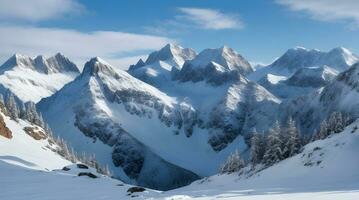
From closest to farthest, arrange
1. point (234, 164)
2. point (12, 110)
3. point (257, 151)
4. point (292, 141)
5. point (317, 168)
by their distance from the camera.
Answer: point (317, 168) < point (292, 141) < point (257, 151) < point (234, 164) < point (12, 110)

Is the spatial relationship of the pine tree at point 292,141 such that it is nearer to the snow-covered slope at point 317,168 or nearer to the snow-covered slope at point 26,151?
the snow-covered slope at point 317,168

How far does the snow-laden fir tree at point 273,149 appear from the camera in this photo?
91.4 m

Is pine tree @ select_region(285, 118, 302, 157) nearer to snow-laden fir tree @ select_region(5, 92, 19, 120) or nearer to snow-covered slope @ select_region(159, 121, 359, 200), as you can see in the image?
snow-covered slope @ select_region(159, 121, 359, 200)

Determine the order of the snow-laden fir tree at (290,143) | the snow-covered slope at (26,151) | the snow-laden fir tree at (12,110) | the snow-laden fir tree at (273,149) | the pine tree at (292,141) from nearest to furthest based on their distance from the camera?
the pine tree at (292,141)
the snow-laden fir tree at (290,143)
the snow-laden fir tree at (273,149)
the snow-covered slope at (26,151)
the snow-laden fir tree at (12,110)

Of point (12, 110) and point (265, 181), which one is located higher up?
point (12, 110)

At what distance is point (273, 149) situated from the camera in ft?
302

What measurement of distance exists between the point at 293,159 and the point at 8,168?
133ft

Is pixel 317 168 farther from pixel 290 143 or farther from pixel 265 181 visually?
pixel 290 143

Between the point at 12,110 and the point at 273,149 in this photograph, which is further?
the point at 12,110

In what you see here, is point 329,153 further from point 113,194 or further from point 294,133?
point 113,194

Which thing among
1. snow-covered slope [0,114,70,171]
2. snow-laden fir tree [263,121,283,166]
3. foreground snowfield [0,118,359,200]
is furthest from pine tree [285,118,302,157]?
snow-covered slope [0,114,70,171]

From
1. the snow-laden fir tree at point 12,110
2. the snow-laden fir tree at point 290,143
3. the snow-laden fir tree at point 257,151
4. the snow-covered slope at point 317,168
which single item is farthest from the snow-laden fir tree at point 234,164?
the snow-laden fir tree at point 12,110

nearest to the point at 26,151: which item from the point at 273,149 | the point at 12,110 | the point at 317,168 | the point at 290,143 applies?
the point at 12,110

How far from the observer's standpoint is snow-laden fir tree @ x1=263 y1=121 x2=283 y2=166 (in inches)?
3600
